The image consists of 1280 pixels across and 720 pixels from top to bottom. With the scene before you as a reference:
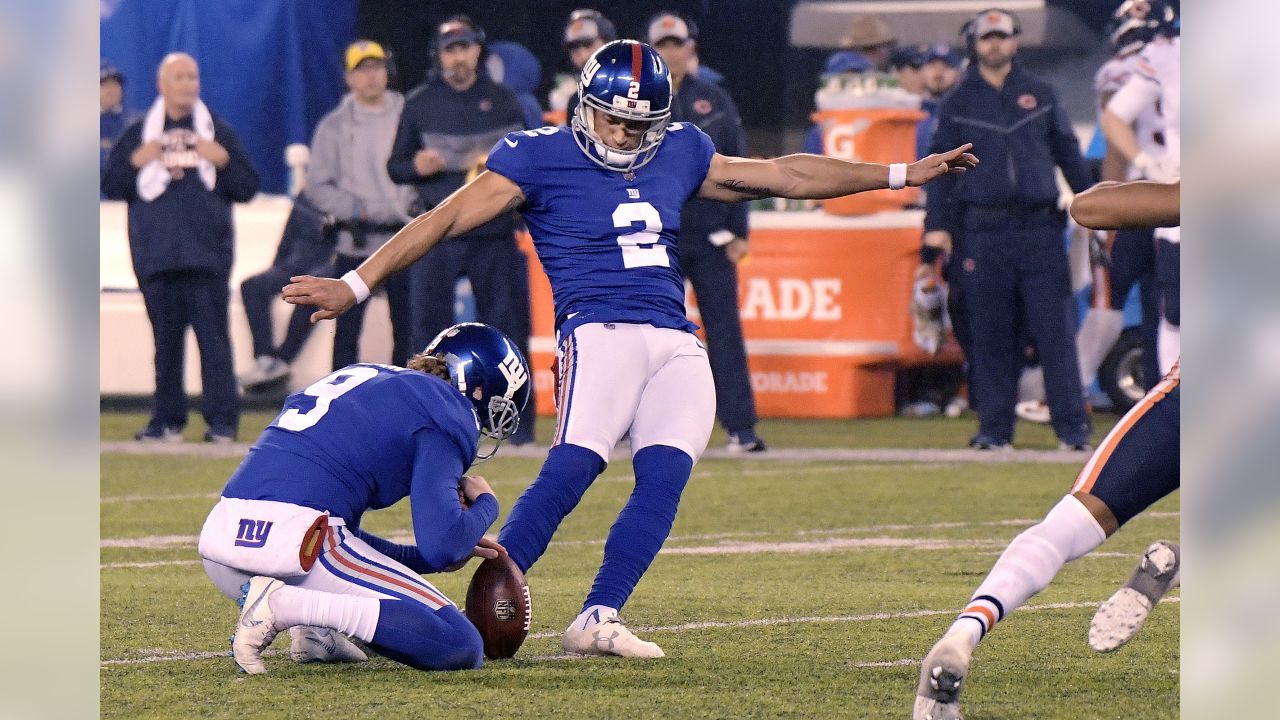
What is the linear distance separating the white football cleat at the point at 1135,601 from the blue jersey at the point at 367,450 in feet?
4.56

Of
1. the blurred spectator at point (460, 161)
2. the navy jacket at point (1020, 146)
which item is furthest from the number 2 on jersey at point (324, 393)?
the navy jacket at point (1020, 146)

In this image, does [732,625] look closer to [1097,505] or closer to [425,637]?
[425,637]

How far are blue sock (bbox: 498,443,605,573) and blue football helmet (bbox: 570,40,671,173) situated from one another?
0.78m

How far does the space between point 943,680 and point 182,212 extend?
8.34m

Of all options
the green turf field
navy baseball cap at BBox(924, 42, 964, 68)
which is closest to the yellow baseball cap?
the green turf field

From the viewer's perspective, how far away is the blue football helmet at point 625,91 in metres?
5.08

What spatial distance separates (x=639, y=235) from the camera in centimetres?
528

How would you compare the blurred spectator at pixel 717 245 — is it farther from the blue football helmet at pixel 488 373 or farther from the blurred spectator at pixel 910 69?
the blue football helmet at pixel 488 373

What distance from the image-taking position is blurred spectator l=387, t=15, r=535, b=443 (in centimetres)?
1093

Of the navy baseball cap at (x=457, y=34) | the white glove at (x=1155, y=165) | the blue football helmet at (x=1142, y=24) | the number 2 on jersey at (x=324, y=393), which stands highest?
the blue football helmet at (x=1142, y=24)

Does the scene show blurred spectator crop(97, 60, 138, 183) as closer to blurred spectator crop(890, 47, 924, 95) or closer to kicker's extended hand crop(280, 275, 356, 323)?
blurred spectator crop(890, 47, 924, 95)

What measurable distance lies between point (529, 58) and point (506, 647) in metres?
10.2
